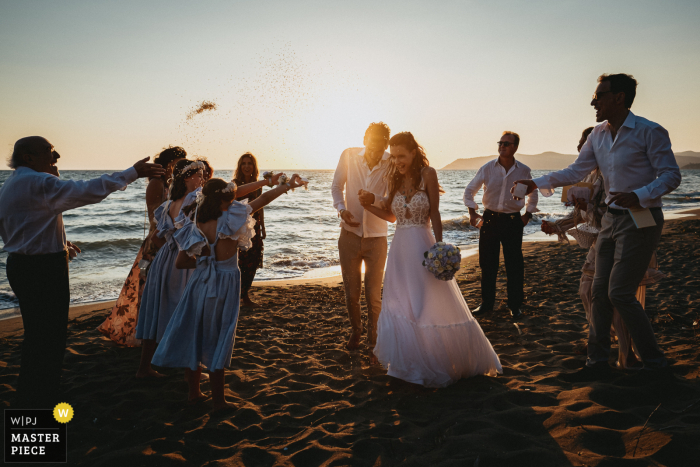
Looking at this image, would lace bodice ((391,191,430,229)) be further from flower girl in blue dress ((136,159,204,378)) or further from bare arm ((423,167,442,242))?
flower girl in blue dress ((136,159,204,378))

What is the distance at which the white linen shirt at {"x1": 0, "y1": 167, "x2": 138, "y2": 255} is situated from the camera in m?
3.00

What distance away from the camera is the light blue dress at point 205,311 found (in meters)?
3.39

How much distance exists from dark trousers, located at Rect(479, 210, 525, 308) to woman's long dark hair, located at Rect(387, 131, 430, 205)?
253cm

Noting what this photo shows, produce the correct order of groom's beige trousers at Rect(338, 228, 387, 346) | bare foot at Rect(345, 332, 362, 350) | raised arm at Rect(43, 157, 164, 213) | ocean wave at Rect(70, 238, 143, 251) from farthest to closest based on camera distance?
1. ocean wave at Rect(70, 238, 143, 251)
2. bare foot at Rect(345, 332, 362, 350)
3. groom's beige trousers at Rect(338, 228, 387, 346)
4. raised arm at Rect(43, 157, 164, 213)

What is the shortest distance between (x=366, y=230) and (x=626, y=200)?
243 centimetres

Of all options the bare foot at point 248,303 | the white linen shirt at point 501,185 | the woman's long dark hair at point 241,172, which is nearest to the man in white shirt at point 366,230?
the white linen shirt at point 501,185

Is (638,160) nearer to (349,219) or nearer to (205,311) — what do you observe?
(349,219)

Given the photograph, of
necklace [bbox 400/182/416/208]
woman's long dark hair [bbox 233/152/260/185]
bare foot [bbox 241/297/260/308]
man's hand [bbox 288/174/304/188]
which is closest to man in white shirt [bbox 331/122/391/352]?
necklace [bbox 400/182/416/208]

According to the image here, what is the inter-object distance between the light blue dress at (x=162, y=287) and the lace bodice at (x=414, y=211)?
2164 millimetres

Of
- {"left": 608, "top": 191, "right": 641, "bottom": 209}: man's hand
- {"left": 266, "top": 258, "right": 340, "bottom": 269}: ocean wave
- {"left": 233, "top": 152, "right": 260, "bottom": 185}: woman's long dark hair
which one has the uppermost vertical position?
{"left": 233, "top": 152, "right": 260, "bottom": 185}: woman's long dark hair

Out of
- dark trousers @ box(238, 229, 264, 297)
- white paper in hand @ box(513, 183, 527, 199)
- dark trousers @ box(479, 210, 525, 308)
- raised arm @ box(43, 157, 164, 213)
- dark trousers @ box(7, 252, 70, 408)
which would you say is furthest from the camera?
dark trousers @ box(238, 229, 264, 297)

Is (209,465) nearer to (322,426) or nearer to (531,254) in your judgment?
(322,426)

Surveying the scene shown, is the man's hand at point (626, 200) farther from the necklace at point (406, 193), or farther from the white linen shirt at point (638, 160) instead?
the necklace at point (406, 193)

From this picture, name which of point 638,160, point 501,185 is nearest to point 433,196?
point 638,160
